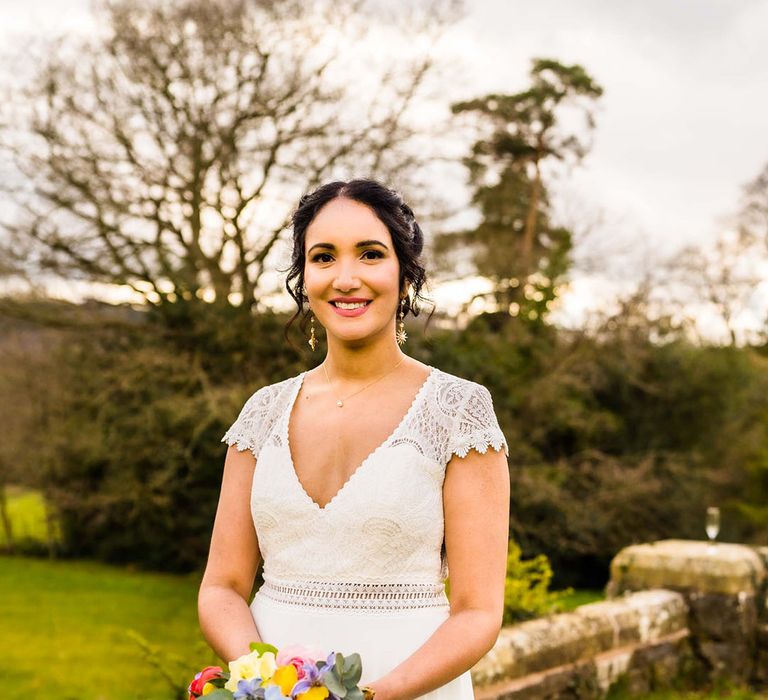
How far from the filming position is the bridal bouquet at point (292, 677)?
165 cm

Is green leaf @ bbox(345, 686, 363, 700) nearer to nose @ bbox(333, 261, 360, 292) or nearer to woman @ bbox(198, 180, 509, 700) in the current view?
woman @ bbox(198, 180, 509, 700)

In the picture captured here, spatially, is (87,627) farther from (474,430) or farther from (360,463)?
(474,430)

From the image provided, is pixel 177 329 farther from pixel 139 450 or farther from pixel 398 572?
pixel 398 572

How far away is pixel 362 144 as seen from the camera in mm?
13914

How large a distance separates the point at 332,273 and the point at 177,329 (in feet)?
39.5

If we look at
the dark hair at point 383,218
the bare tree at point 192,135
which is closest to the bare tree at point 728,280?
the bare tree at point 192,135

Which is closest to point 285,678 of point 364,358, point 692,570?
point 364,358

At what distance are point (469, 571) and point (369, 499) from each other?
0.24 metres

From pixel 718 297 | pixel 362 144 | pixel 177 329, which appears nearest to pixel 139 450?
pixel 177 329

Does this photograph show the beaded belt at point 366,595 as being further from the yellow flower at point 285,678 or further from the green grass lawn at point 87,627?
the green grass lawn at point 87,627

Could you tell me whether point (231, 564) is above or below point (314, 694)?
above

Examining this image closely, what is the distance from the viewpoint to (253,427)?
86.9 inches

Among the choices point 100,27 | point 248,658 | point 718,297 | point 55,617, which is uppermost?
point 100,27

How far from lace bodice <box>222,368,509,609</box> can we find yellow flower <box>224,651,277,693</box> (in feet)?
1.01
